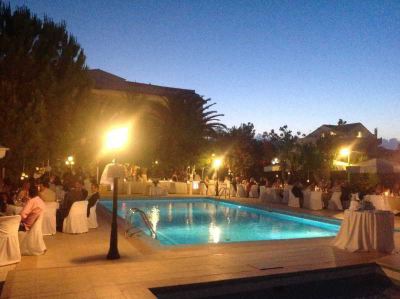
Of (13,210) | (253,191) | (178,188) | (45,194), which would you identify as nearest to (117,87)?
(178,188)

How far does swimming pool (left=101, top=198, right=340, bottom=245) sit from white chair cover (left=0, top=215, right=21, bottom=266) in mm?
4224

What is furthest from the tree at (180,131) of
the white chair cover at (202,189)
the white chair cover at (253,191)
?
the white chair cover at (253,191)

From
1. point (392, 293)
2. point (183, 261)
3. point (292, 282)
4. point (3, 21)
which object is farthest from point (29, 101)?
point (392, 293)

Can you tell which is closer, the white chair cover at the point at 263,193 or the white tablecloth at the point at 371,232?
the white tablecloth at the point at 371,232

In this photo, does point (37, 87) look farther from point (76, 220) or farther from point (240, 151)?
point (240, 151)

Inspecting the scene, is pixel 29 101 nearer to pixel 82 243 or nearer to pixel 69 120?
pixel 69 120

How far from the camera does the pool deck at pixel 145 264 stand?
5.22m

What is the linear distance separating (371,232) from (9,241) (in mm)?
6874

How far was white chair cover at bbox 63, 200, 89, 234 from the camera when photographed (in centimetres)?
935

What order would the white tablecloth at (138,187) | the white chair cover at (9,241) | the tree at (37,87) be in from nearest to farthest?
the white chair cover at (9,241) < the tree at (37,87) < the white tablecloth at (138,187)

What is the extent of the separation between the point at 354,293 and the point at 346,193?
10.3 m

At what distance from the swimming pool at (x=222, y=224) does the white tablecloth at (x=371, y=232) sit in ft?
11.2

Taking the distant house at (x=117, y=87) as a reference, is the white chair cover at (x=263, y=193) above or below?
below

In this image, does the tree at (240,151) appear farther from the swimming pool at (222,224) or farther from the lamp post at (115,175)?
the lamp post at (115,175)
